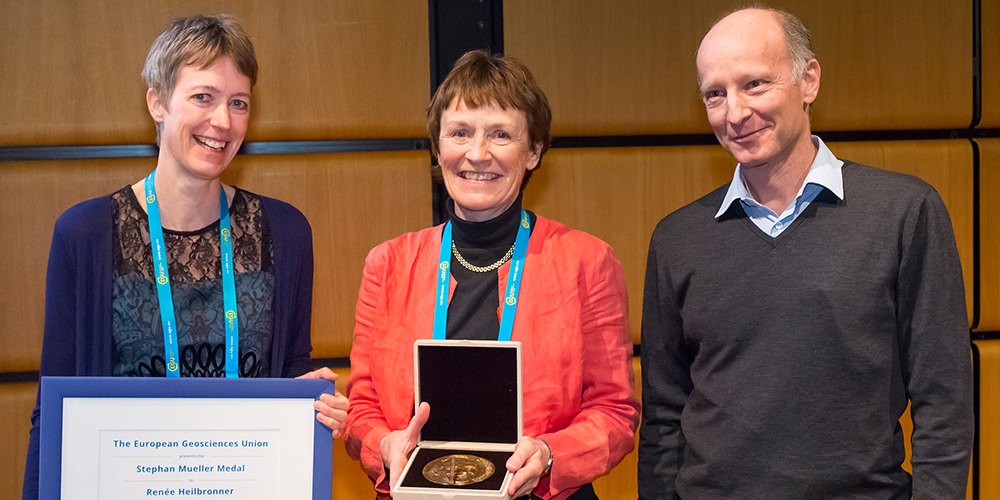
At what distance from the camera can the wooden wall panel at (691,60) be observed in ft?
7.69

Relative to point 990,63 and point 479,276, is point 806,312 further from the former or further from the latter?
point 990,63

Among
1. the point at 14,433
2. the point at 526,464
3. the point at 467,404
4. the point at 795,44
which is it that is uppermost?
the point at 795,44

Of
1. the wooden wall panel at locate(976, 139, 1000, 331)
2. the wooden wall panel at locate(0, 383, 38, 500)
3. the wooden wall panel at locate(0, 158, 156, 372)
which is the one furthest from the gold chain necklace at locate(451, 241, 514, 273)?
the wooden wall panel at locate(976, 139, 1000, 331)

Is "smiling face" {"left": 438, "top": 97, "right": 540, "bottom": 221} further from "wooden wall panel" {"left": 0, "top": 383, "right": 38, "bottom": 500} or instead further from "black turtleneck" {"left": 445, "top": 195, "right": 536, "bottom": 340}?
"wooden wall panel" {"left": 0, "top": 383, "right": 38, "bottom": 500}

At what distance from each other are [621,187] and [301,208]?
1.09 meters

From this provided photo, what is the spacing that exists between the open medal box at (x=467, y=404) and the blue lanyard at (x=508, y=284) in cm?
15

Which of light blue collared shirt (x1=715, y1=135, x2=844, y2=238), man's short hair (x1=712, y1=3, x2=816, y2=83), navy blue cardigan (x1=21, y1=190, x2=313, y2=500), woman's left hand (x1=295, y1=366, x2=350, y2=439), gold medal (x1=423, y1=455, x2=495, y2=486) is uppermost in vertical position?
man's short hair (x1=712, y1=3, x2=816, y2=83)

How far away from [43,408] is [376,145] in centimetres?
124

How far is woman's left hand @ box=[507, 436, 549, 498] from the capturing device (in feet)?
4.45

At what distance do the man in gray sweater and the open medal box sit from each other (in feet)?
1.53

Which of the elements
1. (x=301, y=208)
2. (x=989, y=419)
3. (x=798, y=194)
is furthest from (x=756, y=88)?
(x=989, y=419)

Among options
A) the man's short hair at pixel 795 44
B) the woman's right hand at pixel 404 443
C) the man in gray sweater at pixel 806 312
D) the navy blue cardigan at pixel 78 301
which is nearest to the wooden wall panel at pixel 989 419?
the man in gray sweater at pixel 806 312

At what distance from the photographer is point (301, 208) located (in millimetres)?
2318

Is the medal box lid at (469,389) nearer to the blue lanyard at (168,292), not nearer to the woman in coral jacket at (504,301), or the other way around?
the woman in coral jacket at (504,301)
